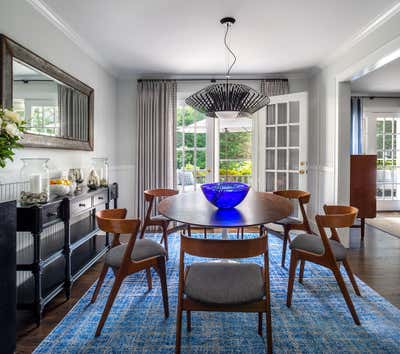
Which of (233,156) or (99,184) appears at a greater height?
(233,156)

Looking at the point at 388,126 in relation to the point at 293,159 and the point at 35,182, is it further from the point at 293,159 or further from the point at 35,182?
the point at 35,182

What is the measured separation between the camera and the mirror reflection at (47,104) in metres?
2.33

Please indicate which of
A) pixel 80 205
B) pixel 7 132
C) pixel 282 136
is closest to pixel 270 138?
pixel 282 136

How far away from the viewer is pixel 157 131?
4660mm

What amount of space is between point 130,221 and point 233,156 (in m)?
5.20

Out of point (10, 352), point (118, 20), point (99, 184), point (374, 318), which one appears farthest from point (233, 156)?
point (10, 352)

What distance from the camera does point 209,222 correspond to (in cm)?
178

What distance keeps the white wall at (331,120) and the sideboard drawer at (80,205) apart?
9.95 feet

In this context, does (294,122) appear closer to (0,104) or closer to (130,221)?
(130,221)

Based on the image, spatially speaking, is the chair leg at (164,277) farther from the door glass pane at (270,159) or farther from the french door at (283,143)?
the door glass pane at (270,159)

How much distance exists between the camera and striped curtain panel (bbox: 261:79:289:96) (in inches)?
182

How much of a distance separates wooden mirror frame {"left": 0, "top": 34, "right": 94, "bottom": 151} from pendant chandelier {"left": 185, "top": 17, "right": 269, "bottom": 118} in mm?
1347

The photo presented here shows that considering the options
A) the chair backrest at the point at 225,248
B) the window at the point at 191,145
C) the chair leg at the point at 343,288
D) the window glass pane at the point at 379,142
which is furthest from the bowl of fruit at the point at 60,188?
the window glass pane at the point at 379,142

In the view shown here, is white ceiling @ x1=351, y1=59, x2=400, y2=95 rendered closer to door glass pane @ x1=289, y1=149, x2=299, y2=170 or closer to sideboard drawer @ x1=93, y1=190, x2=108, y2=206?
door glass pane @ x1=289, y1=149, x2=299, y2=170
